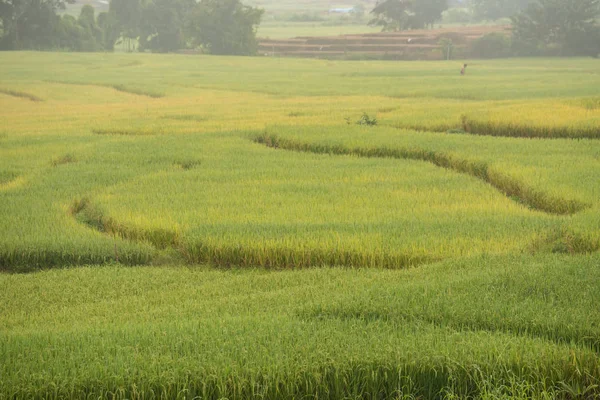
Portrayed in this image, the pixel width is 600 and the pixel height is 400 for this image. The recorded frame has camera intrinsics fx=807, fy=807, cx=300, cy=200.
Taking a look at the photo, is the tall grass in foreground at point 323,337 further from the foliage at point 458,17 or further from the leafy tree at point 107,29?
the foliage at point 458,17

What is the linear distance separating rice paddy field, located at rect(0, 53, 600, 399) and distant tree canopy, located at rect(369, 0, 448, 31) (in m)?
25.8

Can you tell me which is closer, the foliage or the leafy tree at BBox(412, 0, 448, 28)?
the leafy tree at BBox(412, 0, 448, 28)

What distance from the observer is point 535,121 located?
1243cm

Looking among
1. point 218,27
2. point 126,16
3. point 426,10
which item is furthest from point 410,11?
point 126,16

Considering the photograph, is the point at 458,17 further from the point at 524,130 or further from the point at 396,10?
the point at 524,130

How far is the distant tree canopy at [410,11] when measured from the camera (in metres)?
39.2

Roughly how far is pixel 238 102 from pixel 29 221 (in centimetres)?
1220

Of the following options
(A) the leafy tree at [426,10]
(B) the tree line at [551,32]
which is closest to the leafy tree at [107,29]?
(A) the leafy tree at [426,10]

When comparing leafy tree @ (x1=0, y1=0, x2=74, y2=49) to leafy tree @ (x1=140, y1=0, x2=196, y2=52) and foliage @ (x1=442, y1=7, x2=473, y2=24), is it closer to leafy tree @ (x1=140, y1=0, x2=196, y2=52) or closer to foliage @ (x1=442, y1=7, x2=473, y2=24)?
leafy tree @ (x1=140, y1=0, x2=196, y2=52)

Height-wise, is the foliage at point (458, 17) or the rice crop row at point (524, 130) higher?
the foliage at point (458, 17)

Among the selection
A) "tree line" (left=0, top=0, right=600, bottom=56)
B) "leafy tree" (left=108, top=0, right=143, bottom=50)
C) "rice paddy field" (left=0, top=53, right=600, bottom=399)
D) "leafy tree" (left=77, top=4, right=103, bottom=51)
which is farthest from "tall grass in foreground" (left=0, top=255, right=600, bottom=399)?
"leafy tree" (left=108, top=0, right=143, bottom=50)

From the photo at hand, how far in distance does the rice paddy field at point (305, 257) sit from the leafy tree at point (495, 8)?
98.3ft

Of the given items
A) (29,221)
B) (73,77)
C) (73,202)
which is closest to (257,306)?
(29,221)

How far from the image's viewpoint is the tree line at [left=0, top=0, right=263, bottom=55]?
105ft
